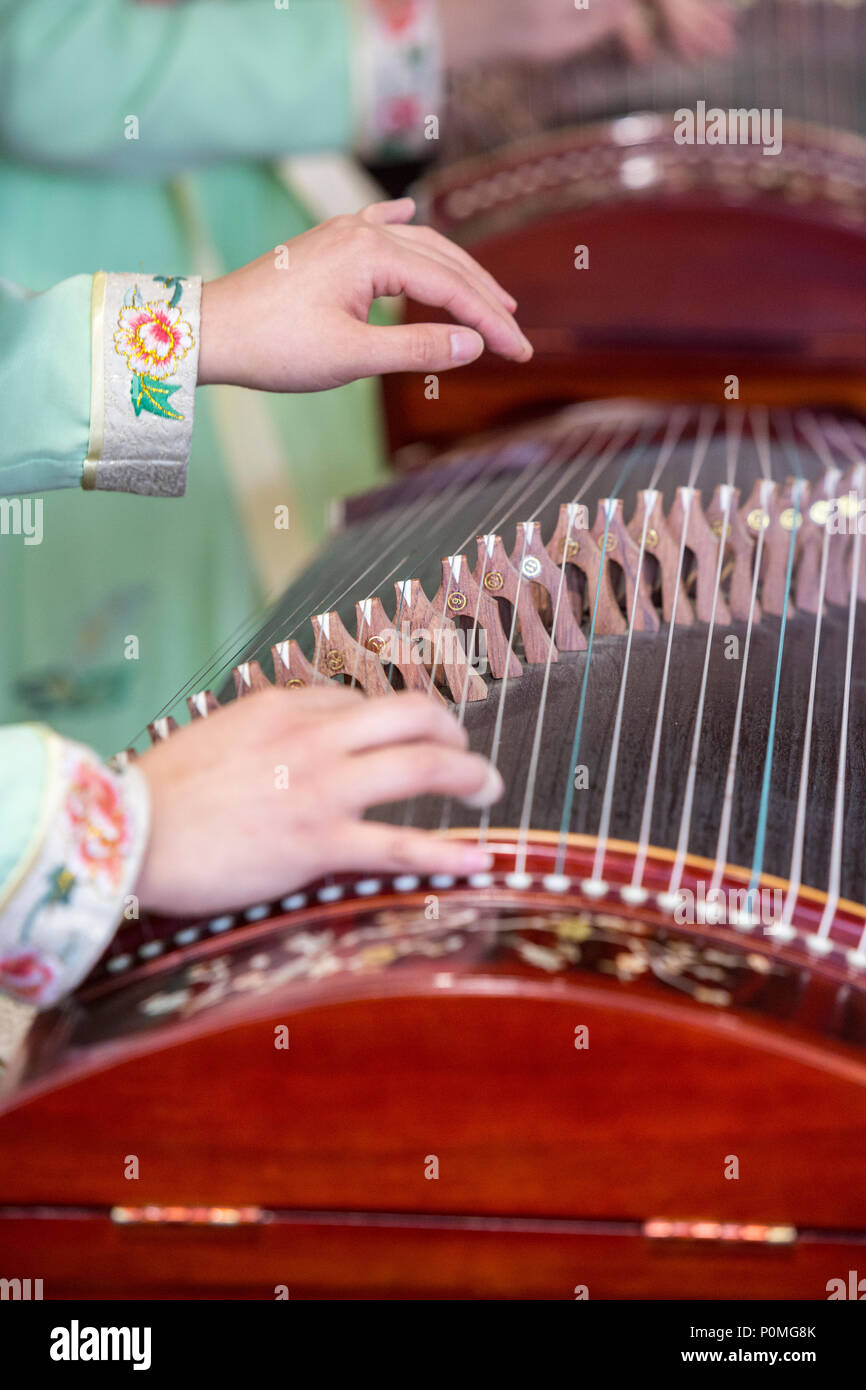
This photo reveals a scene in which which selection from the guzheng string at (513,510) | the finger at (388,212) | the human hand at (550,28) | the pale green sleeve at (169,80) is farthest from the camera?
the human hand at (550,28)

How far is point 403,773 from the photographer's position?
0.73 metres

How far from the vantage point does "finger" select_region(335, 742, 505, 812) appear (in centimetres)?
73

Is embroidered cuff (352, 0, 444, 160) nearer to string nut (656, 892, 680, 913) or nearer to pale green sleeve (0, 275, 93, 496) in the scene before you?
pale green sleeve (0, 275, 93, 496)

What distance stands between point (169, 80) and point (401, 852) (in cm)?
137

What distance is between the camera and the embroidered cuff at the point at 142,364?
960 millimetres

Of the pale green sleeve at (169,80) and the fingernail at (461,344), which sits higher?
the pale green sleeve at (169,80)

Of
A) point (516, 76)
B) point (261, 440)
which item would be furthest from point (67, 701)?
point (516, 76)

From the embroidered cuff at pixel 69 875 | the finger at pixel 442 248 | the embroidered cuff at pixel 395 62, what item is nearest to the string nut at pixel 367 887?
the embroidered cuff at pixel 69 875

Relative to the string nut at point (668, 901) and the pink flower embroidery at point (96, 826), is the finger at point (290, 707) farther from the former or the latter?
the string nut at point (668, 901)

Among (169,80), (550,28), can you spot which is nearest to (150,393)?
(169,80)

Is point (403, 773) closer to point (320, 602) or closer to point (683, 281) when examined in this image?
point (320, 602)

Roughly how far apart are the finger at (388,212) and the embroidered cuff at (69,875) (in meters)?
0.51

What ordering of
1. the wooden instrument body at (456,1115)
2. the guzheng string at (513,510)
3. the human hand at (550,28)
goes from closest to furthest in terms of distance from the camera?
1. the wooden instrument body at (456,1115)
2. the guzheng string at (513,510)
3. the human hand at (550,28)

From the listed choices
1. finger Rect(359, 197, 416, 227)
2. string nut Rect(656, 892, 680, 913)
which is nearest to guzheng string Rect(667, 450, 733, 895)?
string nut Rect(656, 892, 680, 913)
